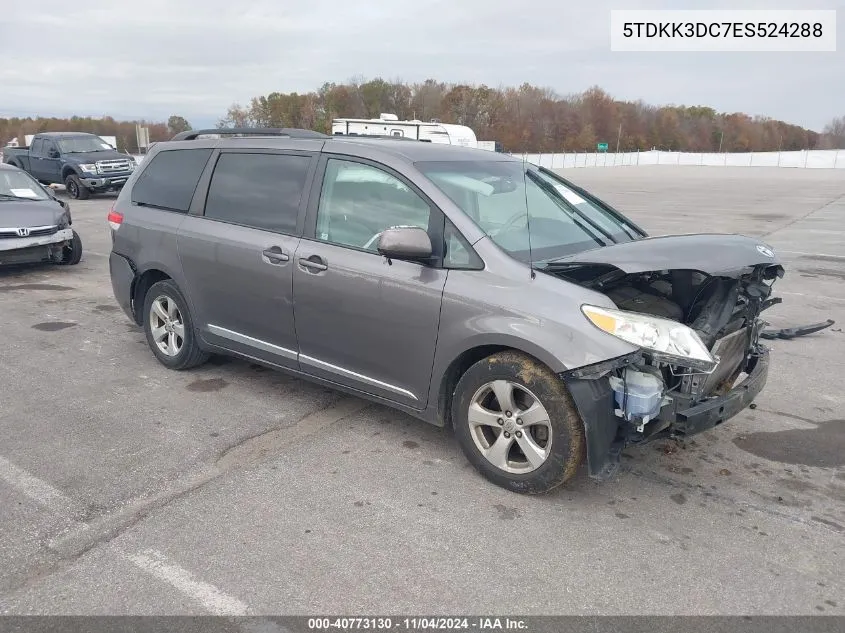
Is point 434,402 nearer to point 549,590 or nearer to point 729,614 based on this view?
point 549,590

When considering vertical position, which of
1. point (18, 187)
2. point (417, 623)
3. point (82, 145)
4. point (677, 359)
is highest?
point (82, 145)

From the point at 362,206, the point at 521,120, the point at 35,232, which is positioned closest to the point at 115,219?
the point at 362,206

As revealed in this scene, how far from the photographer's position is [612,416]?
3.30 meters

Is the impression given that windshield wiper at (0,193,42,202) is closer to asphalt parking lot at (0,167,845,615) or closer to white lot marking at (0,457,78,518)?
asphalt parking lot at (0,167,845,615)

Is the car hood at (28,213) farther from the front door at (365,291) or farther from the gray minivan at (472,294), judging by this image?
the front door at (365,291)

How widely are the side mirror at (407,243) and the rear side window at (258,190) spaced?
3.25ft

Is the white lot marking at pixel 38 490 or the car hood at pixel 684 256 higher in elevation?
the car hood at pixel 684 256

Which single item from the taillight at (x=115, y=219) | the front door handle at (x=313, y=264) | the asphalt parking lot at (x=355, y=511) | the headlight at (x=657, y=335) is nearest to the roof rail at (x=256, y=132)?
the taillight at (x=115, y=219)

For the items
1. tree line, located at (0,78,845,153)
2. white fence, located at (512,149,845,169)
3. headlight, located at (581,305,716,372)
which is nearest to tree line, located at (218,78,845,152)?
tree line, located at (0,78,845,153)

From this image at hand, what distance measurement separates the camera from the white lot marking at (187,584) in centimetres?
268

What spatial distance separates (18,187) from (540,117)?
98.2m

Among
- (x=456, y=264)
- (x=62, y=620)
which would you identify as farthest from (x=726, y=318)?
(x=62, y=620)

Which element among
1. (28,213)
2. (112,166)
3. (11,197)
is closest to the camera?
(28,213)

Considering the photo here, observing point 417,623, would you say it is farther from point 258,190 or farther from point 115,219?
point 115,219
